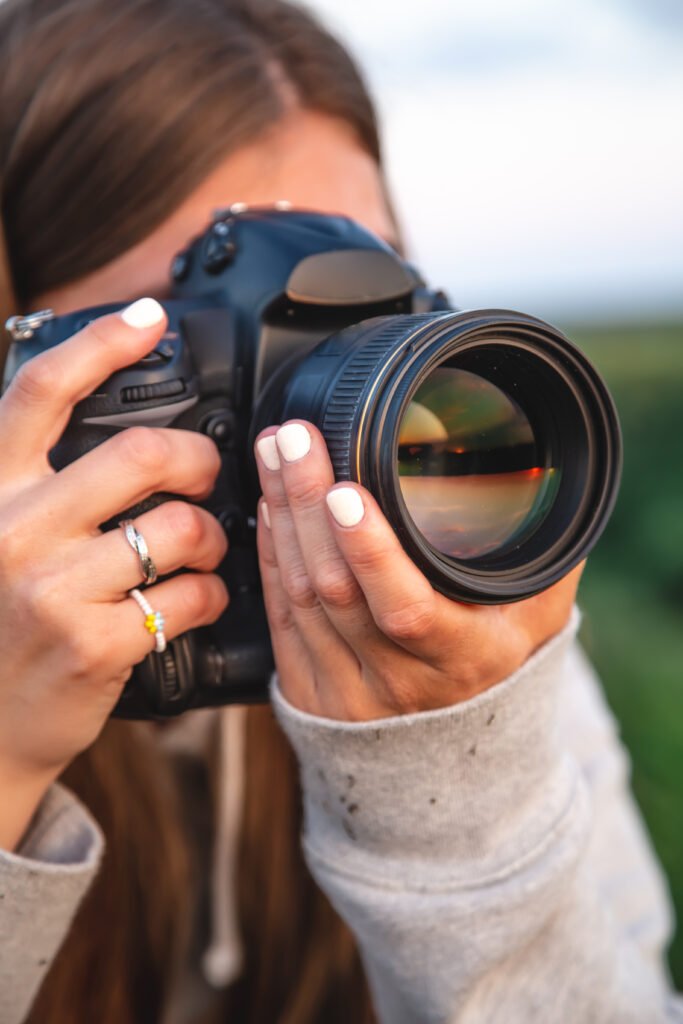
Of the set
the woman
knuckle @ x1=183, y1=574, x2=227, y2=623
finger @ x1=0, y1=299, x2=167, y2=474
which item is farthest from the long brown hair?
knuckle @ x1=183, y1=574, x2=227, y2=623

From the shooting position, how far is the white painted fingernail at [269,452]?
521mm

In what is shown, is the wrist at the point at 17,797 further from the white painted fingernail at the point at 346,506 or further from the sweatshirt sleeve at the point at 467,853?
the white painted fingernail at the point at 346,506

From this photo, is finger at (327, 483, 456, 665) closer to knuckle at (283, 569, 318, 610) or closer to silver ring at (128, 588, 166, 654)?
knuckle at (283, 569, 318, 610)

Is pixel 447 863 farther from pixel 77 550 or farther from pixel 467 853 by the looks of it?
pixel 77 550

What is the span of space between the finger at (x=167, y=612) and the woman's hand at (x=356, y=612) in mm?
59

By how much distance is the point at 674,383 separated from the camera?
2.34 m

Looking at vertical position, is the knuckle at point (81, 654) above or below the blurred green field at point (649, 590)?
above

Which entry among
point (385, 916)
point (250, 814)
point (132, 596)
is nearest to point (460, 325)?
point (132, 596)

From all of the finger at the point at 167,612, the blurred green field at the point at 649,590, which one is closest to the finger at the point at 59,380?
the finger at the point at 167,612

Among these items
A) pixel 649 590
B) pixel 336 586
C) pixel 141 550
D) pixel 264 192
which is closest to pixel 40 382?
pixel 141 550

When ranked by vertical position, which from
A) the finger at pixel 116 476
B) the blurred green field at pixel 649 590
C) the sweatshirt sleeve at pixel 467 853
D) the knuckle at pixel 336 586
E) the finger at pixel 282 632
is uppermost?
the finger at pixel 116 476

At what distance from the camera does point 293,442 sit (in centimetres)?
50

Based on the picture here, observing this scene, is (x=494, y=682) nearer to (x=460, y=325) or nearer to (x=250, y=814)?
(x=460, y=325)

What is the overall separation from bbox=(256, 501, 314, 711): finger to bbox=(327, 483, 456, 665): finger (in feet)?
0.28
